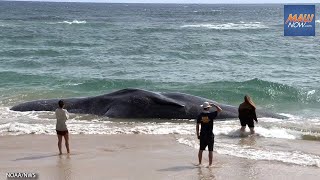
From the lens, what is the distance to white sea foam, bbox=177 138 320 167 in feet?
35.1

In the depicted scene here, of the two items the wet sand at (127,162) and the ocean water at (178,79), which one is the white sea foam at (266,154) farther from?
the wet sand at (127,162)

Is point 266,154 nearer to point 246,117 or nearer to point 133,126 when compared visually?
point 246,117

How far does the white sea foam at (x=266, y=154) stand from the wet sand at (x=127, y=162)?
305 mm

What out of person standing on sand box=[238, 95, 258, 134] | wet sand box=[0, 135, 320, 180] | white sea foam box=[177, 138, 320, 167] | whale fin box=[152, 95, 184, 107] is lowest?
white sea foam box=[177, 138, 320, 167]

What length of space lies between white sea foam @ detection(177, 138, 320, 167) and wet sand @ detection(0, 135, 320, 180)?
30cm

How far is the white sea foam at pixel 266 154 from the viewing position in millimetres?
10711

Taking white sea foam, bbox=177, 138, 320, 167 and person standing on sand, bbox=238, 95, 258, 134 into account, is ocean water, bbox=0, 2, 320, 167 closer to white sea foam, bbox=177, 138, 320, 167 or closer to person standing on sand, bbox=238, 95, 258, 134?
white sea foam, bbox=177, 138, 320, 167

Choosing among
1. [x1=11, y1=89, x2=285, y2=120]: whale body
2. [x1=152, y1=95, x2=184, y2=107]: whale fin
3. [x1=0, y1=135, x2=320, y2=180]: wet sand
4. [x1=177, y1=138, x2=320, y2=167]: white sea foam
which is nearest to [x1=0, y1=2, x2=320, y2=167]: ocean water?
[x1=177, y1=138, x2=320, y2=167]: white sea foam

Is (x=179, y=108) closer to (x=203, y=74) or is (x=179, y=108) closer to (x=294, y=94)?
(x=294, y=94)

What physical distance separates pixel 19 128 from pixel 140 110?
131 inches

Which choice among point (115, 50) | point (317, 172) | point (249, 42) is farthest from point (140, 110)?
point (249, 42)

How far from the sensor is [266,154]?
11.3 metres

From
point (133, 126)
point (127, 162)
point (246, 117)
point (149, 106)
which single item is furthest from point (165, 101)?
point (127, 162)

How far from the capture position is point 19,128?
1389cm
